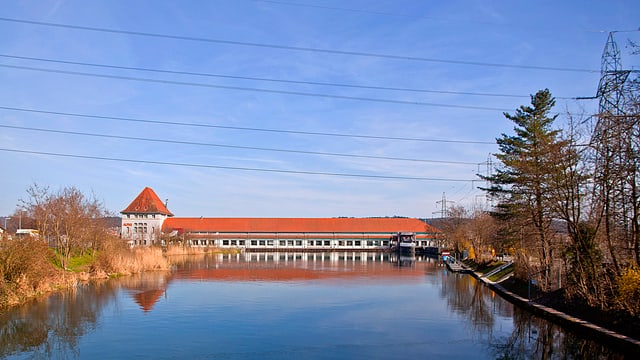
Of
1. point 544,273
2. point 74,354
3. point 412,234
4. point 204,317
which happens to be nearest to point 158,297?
point 204,317

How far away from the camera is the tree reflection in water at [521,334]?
12.4m

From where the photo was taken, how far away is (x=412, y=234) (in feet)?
252

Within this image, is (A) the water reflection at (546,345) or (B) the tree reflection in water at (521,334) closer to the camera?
(A) the water reflection at (546,345)

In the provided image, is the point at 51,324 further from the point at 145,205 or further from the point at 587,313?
the point at 145,205

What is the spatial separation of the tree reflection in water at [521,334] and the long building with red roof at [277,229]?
5573cm

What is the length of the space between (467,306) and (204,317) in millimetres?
9635

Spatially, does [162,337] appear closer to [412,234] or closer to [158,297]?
[158,297]

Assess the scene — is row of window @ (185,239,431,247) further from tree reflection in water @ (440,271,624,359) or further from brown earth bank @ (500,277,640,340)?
brown earth bank @ (500,277,640,340)

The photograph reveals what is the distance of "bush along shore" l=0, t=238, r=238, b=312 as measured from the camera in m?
18.5

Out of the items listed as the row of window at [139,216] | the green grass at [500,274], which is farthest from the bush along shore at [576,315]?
the row of window at [139,216]

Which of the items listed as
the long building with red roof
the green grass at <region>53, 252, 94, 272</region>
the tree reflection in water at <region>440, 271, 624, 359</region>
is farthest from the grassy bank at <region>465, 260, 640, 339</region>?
→ the long building with red roof

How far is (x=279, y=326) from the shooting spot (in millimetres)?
15594

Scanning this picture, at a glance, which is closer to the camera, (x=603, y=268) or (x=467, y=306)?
(x=603, y=268)

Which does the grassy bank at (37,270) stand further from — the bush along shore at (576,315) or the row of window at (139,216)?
the row of window at (139,216)
